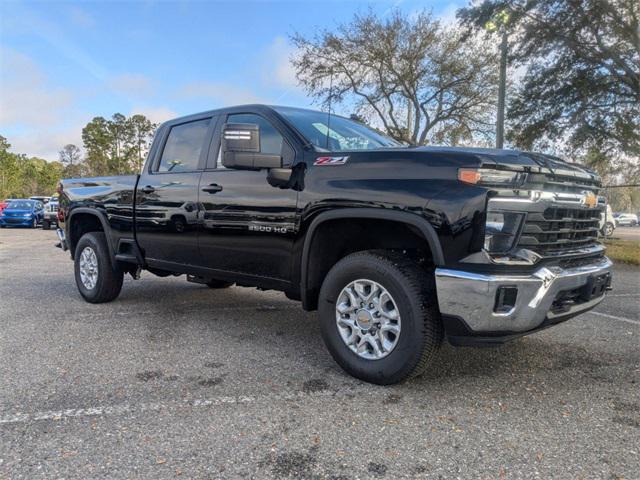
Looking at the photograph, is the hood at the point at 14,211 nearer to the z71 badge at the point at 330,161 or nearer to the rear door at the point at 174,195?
the rear door at the point at 174,195

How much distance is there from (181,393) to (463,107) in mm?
20244

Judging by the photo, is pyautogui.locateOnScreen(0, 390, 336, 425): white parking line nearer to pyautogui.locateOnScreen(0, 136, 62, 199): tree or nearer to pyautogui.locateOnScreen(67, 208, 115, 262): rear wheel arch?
pyautogui.locateOnScreen(67, 208, 115, 262): rear wheel arch

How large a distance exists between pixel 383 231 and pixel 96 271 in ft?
12.4

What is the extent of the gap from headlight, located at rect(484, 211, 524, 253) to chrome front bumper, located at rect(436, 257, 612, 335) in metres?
0.17

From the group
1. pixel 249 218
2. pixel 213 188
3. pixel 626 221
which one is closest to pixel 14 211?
pixel 213 188

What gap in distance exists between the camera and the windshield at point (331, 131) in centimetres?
408

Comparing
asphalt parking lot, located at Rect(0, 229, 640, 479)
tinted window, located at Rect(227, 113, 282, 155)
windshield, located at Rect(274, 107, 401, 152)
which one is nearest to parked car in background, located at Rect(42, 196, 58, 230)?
asphalt parking lot, located at Rect(0, 229, 640, 479)

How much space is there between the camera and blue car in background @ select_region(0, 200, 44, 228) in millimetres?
25406

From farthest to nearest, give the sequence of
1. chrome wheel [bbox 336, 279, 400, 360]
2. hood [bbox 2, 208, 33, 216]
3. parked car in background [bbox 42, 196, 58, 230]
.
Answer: hood [bbox 2, 208, 33, 216], parked car in background [bbox 42, 196, 58, 230], chrome wheel [bbox 336, 279, 400, 360]

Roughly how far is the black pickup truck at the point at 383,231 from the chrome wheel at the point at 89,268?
4.81ft

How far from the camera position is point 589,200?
3.59 m

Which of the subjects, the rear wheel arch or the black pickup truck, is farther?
the rear wheel arch

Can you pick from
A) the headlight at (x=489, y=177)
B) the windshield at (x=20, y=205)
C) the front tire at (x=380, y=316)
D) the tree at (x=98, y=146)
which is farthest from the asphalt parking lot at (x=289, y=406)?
the tree at (x=98, y=146)

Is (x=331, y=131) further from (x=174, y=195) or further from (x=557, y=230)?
(x=557, y=230)
